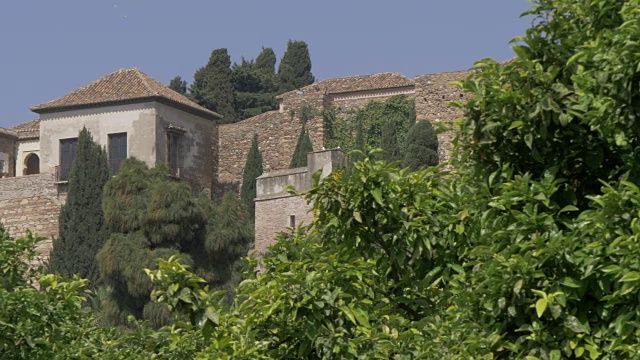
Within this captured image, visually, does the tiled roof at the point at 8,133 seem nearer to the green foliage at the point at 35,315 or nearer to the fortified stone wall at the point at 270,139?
the fortified stone wall at the point at 270,139

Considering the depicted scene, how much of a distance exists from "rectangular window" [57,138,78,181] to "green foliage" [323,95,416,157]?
24.9 feet

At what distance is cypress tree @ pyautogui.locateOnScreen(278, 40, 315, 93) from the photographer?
193 feet

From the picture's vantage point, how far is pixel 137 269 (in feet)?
111

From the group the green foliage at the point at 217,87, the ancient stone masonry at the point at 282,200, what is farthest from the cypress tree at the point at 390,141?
the green foliage at the point at 217,87

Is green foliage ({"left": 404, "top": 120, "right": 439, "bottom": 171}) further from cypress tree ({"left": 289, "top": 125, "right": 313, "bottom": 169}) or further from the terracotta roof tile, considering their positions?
the terracotta roof tile

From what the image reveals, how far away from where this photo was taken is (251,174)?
42469 millimetres

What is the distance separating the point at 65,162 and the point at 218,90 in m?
12.6

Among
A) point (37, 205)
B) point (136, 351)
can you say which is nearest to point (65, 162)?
point (37, 205)

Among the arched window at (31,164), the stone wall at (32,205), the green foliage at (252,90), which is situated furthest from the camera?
the green foliage at (252,90)

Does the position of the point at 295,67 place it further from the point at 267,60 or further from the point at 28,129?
the point at 28,129

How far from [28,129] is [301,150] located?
9738 millimetres

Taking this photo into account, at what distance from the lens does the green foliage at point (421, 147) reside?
122 ft

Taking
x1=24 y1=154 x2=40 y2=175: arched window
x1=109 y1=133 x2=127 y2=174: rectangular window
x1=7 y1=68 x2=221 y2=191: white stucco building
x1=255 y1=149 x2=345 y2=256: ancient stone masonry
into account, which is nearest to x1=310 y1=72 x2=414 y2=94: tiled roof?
x1=7 y1=68 x2=221 y2=191: white stucco building

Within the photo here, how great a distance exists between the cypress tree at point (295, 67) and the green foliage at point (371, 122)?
49.9 feet
